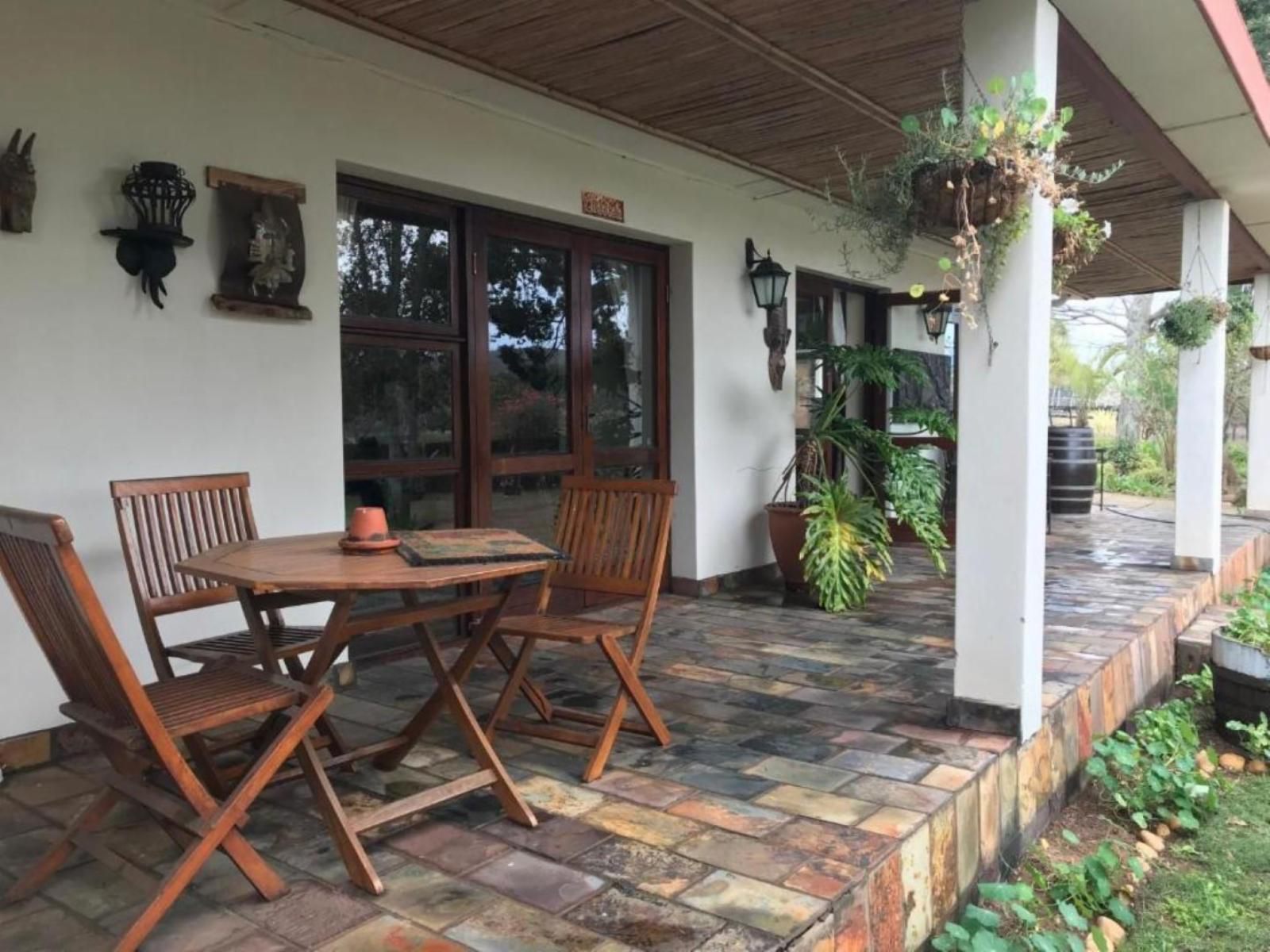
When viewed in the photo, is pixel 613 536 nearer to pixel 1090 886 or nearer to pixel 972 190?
pixel 972 190

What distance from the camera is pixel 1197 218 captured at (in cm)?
542

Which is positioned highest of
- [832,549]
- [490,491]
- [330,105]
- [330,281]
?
[330,105]

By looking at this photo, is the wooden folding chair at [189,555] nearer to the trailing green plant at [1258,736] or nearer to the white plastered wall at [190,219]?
the white plastered wall at [190,219]

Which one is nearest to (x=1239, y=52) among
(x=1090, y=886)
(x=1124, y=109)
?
(x=1124, y=109)

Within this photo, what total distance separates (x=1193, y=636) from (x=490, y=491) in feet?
11.8

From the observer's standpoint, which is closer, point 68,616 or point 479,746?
point 68,616

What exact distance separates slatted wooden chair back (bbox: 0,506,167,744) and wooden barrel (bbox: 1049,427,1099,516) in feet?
27.4

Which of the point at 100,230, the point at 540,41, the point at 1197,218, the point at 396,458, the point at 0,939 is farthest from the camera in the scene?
the point at 1197,218

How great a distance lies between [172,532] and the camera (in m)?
2.68

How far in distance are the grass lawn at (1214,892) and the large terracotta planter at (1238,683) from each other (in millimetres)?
575

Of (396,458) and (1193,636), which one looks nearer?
(396,458)

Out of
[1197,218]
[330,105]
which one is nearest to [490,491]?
[330,105]

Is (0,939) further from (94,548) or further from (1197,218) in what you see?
(1197,218)

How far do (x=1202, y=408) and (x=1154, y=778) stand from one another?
3.20 metres
